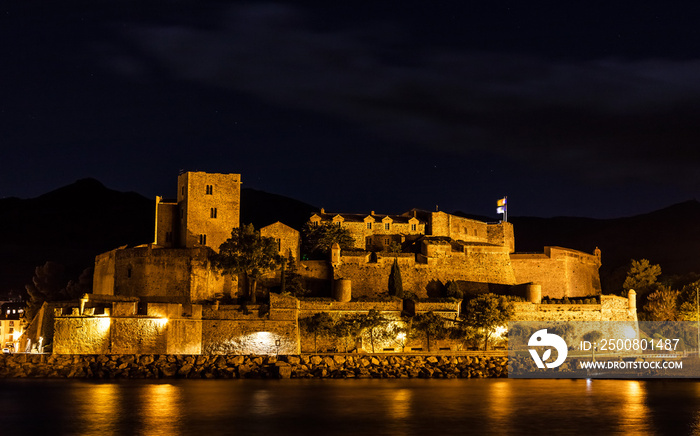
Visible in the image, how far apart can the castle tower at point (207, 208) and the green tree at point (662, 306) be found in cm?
2957

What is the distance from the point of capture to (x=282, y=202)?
15875 cm

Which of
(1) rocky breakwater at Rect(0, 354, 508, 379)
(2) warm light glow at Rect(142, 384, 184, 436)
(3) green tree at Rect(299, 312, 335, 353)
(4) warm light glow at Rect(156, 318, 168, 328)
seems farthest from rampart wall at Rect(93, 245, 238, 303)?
(2) warm light glow at Rect(142, 384, 184, 436)

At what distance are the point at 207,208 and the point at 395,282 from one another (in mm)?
13115

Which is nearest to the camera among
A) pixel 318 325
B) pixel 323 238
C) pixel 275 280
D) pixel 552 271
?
pixel 318 325

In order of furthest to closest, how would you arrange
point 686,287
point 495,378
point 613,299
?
point 686,287 → point 613,299 → point 495,378

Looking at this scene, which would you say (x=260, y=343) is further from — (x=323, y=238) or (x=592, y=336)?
(x=592, y=336)

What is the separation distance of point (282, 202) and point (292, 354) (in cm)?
11241

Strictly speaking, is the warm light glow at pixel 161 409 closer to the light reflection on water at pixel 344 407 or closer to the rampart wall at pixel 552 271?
the light reflection on water at pixel 344 407

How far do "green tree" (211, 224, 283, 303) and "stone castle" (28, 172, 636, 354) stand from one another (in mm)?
1485

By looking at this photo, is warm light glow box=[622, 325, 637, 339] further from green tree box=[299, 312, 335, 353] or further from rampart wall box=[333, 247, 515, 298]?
green tree box=[299, 312, 335, 353]

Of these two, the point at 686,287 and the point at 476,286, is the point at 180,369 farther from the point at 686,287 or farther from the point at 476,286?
the point at 686,287

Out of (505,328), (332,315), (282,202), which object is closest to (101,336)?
(332,315)

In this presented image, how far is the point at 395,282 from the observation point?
52938mm

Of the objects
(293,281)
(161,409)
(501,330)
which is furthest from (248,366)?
Result: (501,330)
